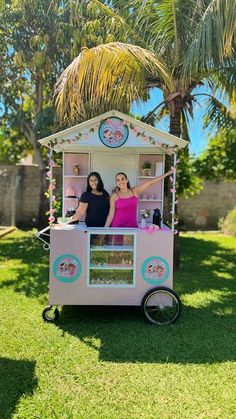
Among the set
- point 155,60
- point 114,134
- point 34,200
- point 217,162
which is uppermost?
point 155,60

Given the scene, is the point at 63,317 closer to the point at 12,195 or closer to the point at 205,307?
the point at 205,307

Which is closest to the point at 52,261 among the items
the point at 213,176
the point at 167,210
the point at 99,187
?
the point at 99,187

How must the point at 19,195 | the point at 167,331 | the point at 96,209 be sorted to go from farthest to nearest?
the point at 19,195 → the point at 96,209 → the point at 167,331

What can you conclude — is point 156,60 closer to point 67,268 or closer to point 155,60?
point 155,60

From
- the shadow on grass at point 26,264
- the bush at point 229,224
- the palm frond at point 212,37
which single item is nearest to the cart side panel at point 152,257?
the shadow on grass at point 26,264

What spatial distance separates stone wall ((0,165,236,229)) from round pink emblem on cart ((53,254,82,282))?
8351 millimetres

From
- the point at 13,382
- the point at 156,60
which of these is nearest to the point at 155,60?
the point at 156,60

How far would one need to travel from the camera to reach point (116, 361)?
3.78 meters

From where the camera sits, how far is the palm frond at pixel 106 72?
5344mm

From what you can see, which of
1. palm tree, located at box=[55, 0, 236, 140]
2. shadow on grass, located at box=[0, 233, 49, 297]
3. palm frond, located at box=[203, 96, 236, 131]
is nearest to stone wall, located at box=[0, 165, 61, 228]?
shadow on grass, located at box=[0, 233, 49, 297]

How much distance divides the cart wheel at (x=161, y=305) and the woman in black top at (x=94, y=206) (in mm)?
1187

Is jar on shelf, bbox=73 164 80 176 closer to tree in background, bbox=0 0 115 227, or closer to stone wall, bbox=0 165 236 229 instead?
tree in background, bbox=0 0 115 227

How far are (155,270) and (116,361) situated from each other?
1305 mm

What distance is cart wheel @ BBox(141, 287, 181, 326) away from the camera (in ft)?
15.5
